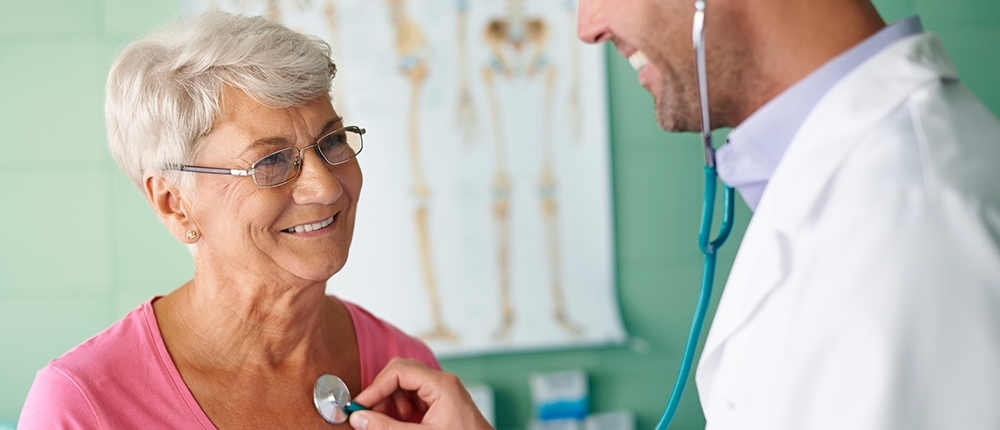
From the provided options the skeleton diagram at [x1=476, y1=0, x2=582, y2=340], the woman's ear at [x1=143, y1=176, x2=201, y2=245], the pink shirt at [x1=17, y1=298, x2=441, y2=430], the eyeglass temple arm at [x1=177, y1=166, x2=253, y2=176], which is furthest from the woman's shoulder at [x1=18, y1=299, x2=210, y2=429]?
the skeleton diagram at [x1=476, y1=0, x2=582, y2=340]

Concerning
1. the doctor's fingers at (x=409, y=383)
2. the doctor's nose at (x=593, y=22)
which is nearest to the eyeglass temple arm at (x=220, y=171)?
the doctor's fingers at (x=409, y=383)

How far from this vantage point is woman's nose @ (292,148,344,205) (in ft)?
3.43

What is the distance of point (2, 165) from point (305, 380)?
1.34 metres

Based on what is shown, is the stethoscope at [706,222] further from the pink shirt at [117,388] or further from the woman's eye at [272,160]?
the pink shirt at [117,388]

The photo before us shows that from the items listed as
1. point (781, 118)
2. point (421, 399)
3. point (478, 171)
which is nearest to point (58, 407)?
point (421, 399)

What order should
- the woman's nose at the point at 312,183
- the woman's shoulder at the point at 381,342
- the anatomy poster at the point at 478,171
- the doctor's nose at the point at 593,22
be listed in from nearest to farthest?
the doctor's nose at the point at 593,22
the woman's nose at the point at 312,183
the woman's shoulder at the point at 381,342
the anatomy poster at the point at 478,171

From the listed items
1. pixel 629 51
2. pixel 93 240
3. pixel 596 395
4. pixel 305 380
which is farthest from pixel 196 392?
pixel 596 395

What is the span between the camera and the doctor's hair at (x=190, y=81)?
101 cm

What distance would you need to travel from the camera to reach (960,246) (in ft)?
2.27

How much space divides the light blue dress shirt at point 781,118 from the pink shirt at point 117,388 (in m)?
0.77

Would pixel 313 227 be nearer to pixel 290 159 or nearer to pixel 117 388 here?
pixel 290 159

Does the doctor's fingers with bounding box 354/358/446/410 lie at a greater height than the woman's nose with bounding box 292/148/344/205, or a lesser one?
lesser

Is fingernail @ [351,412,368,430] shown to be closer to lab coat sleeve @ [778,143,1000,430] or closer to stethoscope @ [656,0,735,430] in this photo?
stethoscope @ [656,0,735,430]

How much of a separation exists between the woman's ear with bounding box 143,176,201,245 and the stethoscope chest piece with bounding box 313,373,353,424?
11.1 inches
